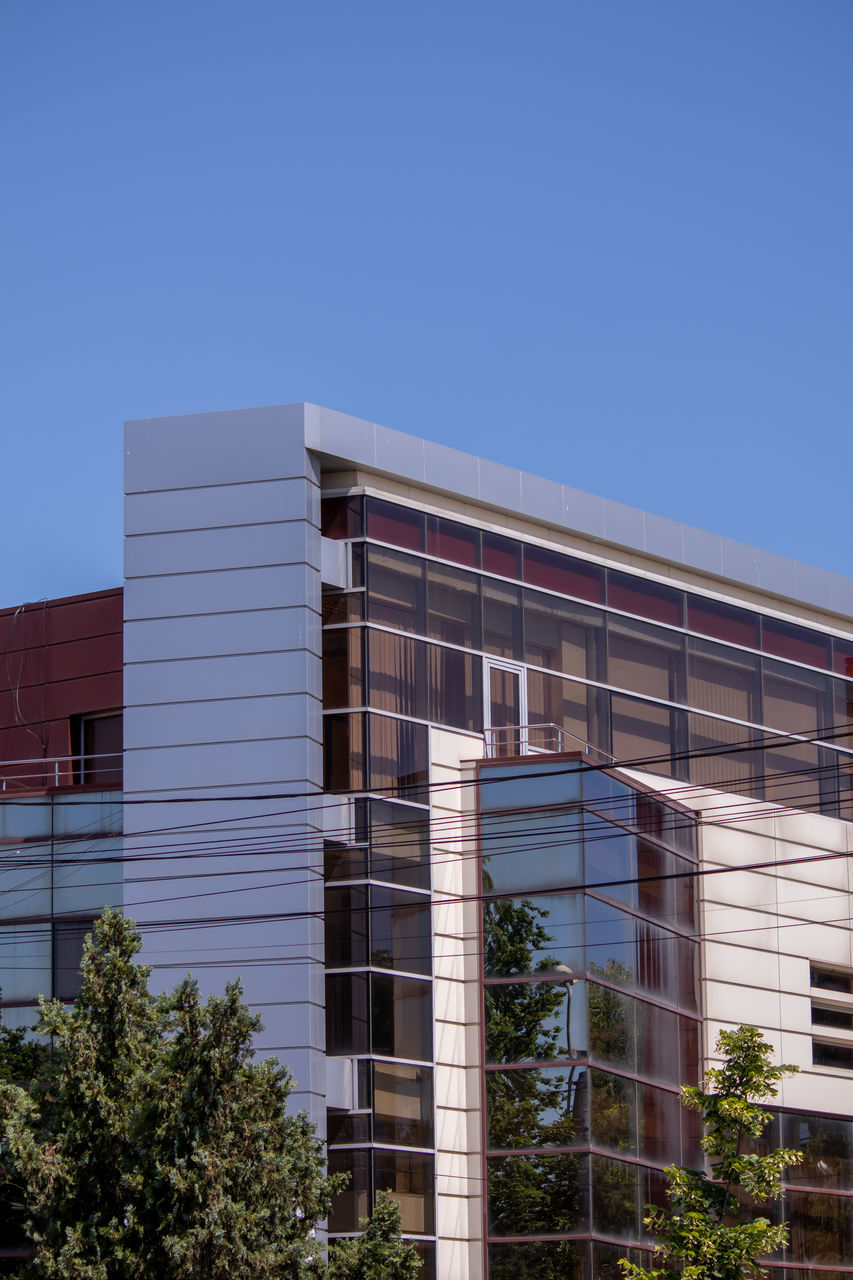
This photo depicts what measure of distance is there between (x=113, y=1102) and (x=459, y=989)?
8.83 metres

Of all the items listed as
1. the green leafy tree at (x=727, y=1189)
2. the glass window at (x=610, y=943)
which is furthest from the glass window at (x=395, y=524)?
the green leafy tree at (x=727, y=1189)

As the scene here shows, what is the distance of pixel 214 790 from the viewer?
29.0 metres

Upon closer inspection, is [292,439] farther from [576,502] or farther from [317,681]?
[576,502]

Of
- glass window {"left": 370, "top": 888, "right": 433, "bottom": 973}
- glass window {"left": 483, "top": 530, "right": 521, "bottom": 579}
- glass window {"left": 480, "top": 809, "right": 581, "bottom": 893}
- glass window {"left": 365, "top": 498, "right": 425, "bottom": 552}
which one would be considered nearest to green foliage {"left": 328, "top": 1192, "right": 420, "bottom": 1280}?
glass window {"left": 370, "top": 888, "right": 433, "bottom": 973}

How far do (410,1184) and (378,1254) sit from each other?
4.36 metres

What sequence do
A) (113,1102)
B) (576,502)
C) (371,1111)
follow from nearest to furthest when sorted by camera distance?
(113,1102), (371,1111), (576,502)

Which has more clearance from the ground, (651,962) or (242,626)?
(242,626)

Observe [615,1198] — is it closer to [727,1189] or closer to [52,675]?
[727,1189]

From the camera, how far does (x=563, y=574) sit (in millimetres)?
33375

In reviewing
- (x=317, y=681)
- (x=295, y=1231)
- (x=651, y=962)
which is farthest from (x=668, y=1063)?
(x=295, y=1231)

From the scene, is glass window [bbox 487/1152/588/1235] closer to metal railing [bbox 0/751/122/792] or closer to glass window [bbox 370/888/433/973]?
glass window [bbox 370/888/433/973]

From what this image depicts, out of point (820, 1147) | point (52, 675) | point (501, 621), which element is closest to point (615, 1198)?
point (820, 1147)

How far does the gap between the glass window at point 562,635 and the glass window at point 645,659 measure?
15.0 inches

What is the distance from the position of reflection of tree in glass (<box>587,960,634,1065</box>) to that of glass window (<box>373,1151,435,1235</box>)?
9.57 ft
